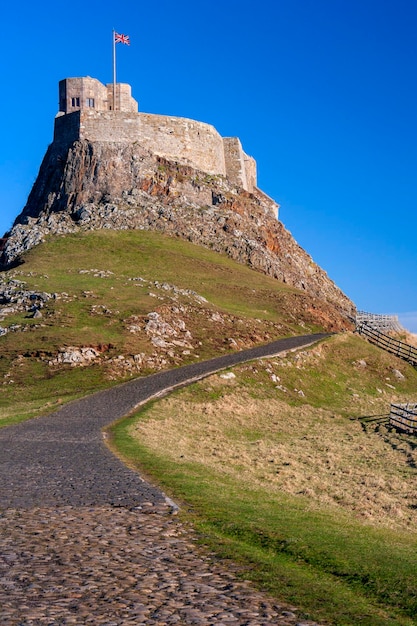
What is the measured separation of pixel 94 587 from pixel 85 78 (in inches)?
3776

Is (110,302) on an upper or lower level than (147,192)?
lower

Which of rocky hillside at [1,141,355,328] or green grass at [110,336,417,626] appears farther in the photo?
rocky hillside at [1,141,355,328]

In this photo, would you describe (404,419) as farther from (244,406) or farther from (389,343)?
(389,343)

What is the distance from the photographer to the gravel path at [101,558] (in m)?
10.9

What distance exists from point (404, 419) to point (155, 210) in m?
50.1

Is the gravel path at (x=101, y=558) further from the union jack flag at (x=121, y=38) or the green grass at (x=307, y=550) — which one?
the union jack flag at (x=121, y=38)

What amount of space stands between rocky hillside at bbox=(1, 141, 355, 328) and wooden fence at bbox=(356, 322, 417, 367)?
24.7ft

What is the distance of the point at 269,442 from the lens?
3716 cm

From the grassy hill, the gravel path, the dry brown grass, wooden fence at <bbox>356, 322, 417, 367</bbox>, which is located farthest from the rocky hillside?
the gravel path

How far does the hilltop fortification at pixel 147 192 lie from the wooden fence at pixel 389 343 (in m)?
6.62

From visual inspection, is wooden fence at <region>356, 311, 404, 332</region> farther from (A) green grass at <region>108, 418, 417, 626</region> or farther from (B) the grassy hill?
(A) green grass at <region>108, 418, 417, 626</region>

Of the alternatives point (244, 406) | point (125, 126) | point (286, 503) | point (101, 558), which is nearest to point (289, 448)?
point (244, 406)

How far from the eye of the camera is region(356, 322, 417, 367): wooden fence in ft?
227

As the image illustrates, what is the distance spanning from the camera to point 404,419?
156 ft
